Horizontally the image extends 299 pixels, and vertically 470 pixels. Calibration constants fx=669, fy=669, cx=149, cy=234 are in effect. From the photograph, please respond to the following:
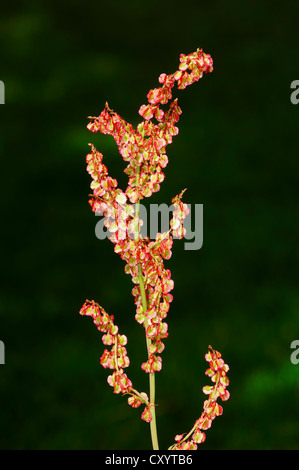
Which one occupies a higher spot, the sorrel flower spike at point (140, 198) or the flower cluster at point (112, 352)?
the sorrel flower spike at point (140, 198)

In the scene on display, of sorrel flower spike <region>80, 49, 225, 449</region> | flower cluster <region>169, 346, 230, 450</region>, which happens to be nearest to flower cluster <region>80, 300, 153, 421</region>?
sorrel flower spike <region>80, 49, 225, 449</region>

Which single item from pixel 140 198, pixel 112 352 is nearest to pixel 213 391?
pixel 112 352

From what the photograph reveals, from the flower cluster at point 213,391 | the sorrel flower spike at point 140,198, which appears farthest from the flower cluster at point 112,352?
the flower cluster at point 213,391

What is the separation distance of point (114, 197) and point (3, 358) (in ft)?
1.58

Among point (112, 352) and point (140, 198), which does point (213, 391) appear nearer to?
point (112, 352)

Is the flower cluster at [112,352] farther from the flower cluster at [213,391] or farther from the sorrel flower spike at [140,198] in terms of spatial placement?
the flower cluster at [213,391]

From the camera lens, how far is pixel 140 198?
1.03 meters

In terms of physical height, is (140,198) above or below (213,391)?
above

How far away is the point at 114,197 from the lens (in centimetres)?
101

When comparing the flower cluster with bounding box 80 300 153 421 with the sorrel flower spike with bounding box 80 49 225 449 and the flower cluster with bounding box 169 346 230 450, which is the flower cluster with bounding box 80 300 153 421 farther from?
the flower cluster with bounding box 169 346 230 450

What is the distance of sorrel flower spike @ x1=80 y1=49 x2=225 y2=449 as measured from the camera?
1.00 metres

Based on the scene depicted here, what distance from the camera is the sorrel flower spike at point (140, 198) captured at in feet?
3.29

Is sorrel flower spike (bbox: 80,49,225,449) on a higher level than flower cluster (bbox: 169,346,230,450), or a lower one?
higher

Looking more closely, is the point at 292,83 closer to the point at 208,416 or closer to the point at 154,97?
the point at 154,97
